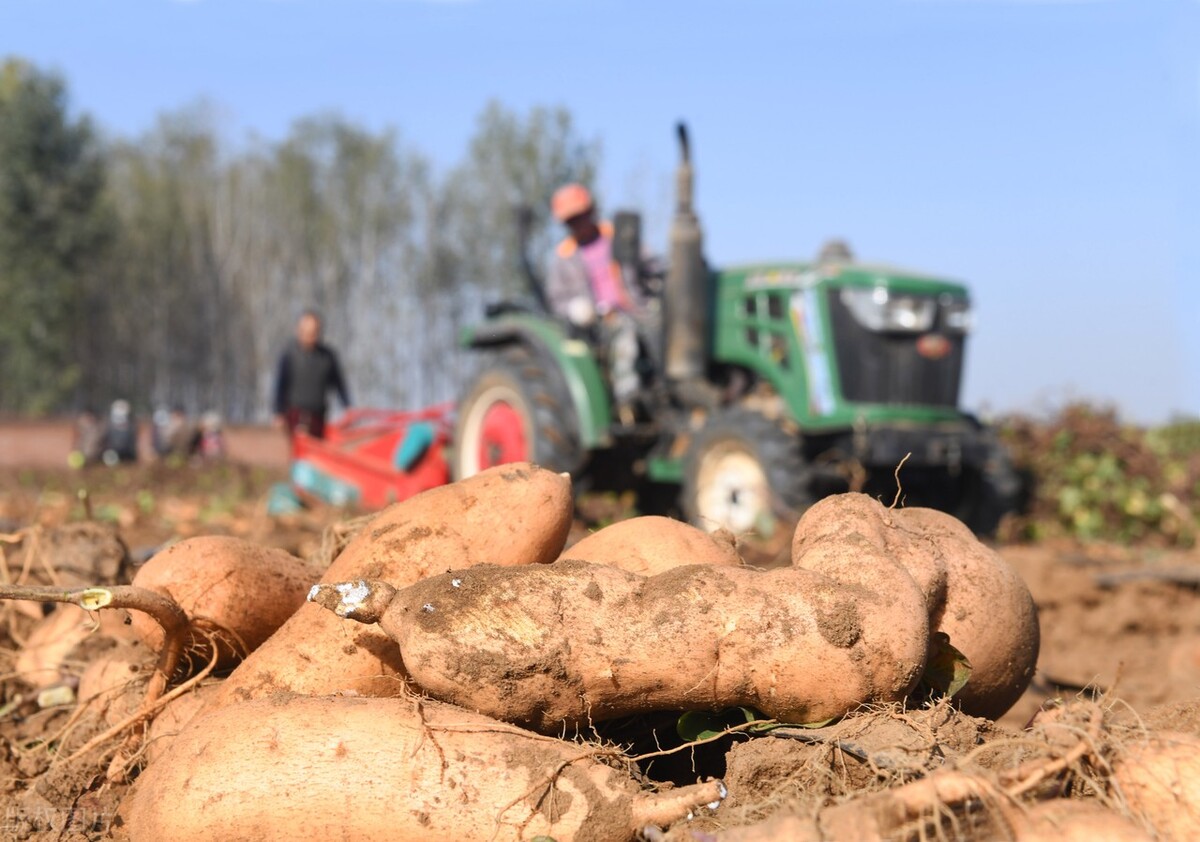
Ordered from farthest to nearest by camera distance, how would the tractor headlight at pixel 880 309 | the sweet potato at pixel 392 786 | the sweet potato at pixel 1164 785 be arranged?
1. the tractor headlight at pixel 880 309
2. the sweet potato at pixel 392 786
3. the sweet potato at pixel 1164 785

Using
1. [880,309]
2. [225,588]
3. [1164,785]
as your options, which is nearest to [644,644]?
[1164,785]

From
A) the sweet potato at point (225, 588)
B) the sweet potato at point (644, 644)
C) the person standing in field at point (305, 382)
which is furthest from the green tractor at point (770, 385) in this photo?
the sweet potato at point (644, 644)

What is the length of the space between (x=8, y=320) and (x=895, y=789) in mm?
37194

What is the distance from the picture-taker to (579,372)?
8.80 metres

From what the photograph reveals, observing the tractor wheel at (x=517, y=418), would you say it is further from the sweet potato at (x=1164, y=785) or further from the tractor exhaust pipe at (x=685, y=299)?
the sweet potato at (x=1164, y=785)

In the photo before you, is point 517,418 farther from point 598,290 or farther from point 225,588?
point 225,588

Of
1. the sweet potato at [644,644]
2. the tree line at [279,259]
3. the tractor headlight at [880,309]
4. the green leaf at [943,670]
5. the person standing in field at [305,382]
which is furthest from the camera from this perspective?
the tree line at [279,259]

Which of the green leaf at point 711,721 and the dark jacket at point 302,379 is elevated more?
the green leaf at point 711,721

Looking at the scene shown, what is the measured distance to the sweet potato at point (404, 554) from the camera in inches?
104

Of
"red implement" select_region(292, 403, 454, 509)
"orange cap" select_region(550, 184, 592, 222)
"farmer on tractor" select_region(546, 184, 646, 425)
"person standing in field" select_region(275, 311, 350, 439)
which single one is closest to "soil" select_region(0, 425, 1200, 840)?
"red implement" select_region(292, 403, 454, 509)

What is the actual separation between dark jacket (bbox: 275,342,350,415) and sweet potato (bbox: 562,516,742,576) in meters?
8.66

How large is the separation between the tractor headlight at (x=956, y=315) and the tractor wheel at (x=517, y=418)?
2.96 metres

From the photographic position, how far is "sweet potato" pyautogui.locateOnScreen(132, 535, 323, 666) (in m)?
2.90

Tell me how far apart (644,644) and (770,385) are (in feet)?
23.0
